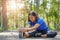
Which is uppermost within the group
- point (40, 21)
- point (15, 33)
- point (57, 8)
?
point (57, 8)

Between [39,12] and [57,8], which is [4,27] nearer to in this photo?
[39,12]

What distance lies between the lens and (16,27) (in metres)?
1.77

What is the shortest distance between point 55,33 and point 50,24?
0.11m

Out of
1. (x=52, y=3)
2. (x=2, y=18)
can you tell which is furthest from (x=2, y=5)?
(x=52, y=3)

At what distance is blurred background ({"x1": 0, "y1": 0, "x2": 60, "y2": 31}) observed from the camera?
1.79 m

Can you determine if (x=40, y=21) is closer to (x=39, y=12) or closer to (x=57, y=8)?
(x=39, y=12)

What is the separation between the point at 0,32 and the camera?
1.83 meters

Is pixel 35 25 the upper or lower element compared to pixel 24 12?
lower

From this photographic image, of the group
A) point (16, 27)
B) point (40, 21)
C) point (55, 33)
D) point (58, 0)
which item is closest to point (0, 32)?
point (16, 27)

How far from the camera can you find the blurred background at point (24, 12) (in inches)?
70.3

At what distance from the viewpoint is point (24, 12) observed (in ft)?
5.92

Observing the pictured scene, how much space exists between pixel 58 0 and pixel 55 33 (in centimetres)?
40

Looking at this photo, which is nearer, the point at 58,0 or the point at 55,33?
the point at 55,33

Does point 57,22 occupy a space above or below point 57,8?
below
